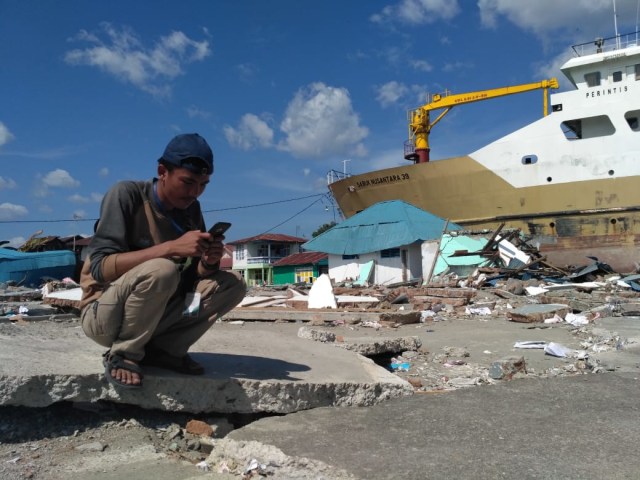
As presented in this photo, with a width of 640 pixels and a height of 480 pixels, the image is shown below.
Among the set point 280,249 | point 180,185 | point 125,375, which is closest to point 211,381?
point 125,375

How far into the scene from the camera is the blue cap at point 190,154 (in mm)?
2080

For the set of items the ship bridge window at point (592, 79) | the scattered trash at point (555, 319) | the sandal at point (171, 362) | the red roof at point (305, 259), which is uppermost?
the ship bridge window at point (592, 79)

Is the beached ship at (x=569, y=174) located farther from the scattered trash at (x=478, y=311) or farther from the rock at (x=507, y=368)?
the rock at (x=507, y=368)

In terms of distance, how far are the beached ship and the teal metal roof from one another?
1222mm

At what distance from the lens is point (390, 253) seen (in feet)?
65.3

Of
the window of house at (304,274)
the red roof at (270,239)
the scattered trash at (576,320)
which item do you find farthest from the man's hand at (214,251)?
the red roof at (270,239)

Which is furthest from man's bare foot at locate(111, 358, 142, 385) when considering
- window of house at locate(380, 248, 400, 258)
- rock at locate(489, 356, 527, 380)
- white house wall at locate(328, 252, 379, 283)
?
white house wall at locate(328, 252, 379, 283)

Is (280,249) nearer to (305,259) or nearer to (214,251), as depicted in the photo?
(305,259)

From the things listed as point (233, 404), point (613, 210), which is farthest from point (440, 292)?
point (613, 210)

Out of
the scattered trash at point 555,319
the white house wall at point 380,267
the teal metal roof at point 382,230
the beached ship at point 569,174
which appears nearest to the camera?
the scattered trash at point 555,319

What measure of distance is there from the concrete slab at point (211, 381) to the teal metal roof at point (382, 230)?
1633cm

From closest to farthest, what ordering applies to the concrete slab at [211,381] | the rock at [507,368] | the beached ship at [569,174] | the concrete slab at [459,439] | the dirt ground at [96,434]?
1. the concrete slab at [459,439]
2. the dirt ground at [96,434]
3. the concrete slab at [211,381]
4. the rock at [507,368]
5. the beached ship at [569,174]

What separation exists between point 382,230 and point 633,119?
10.6m

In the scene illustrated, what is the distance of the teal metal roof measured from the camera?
1920cm
